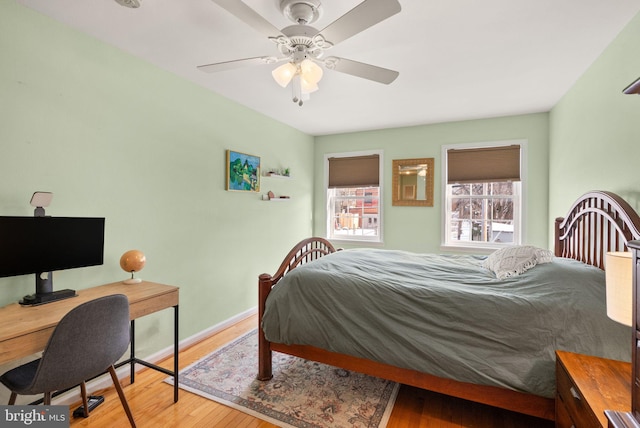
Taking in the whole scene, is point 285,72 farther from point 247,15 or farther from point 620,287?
point 620,287

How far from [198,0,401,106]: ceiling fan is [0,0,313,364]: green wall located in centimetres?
93

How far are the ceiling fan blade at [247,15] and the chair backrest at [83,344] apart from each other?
60.2 inches

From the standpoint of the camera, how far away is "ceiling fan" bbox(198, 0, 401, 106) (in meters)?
1.40

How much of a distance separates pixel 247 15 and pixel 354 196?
3.56 m

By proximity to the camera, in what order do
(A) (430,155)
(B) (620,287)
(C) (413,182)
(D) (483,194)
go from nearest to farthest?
(B) (620,287) → (D) (483,194) → (A) (430,155) → (C) (413,182)

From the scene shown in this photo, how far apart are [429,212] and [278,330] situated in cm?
289

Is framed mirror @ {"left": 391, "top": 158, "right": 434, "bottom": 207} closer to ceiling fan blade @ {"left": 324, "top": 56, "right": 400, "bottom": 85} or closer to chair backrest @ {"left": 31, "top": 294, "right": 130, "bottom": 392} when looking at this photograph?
ceiling fan blade @ {"left": 324, "top": 56, "right": 400, "bottom": 85}

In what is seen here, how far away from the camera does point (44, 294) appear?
1786mm

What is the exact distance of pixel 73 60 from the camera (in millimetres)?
2062

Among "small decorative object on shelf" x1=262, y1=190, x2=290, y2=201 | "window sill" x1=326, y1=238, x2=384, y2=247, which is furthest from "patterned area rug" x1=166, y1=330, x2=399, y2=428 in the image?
"window sill" x1=326, y1=238, x2=384, y2=247

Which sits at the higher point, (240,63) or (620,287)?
(240,63)

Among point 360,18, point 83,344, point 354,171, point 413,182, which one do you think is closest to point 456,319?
point 360,18

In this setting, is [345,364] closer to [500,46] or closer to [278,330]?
[278,330]

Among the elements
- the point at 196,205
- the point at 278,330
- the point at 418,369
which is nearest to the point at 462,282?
the point at 418,369
